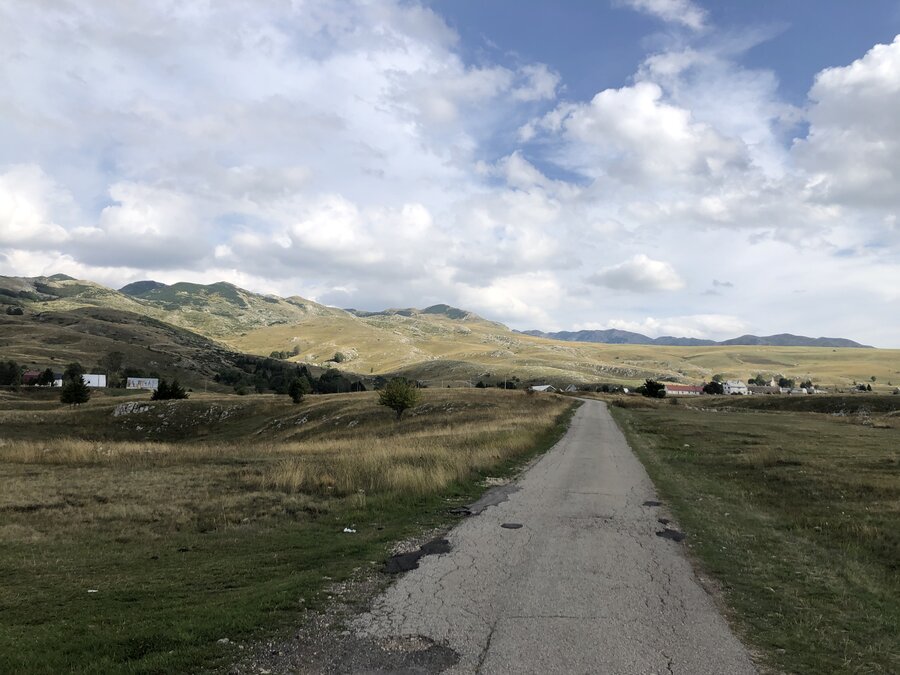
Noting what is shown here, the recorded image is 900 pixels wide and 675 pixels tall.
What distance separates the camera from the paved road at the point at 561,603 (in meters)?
5.79

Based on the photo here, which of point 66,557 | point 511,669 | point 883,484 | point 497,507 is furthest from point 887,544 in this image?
point 66,557

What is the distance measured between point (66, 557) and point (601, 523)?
1145 cm

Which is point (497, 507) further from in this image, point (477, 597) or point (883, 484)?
point (883, 484)

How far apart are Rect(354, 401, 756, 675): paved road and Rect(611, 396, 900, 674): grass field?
0.72m

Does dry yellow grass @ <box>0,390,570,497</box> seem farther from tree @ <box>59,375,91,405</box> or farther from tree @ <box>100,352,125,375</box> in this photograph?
tree @ <box>100,352,125,375</box>

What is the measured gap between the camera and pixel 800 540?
1156cm

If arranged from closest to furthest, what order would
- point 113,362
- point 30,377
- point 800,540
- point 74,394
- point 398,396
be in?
point 800,540, point 398,396, point 74,394, point 30,377, point 113,362

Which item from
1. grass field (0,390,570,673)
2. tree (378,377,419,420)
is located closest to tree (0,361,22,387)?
tree (378,377,419,420)

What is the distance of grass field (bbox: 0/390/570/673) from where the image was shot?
619 cm

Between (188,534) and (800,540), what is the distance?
14.1 metres

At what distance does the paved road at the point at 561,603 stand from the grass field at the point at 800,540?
2.36 ft

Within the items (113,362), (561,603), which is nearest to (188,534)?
(561,603)

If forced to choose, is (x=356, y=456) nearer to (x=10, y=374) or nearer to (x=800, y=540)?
(x=800, y=540)

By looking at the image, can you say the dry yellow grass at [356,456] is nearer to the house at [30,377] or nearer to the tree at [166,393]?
the tree at [166,393]
